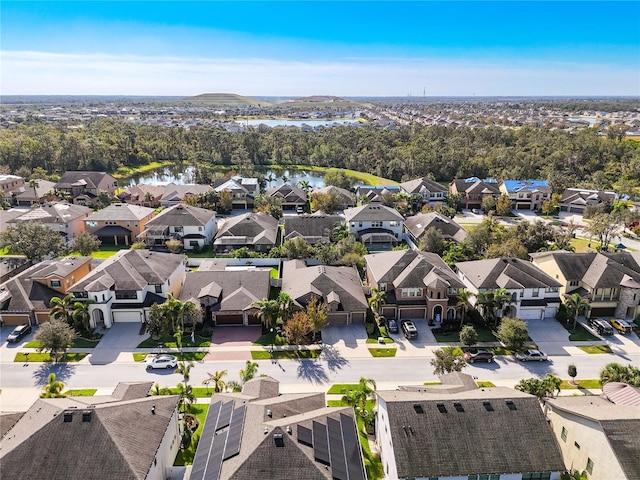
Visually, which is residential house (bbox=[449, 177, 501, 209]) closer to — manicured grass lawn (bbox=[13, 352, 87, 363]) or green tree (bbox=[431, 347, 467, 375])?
green tree (bbox=[431, 347, 467, 375])

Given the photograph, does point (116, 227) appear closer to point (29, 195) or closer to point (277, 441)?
point (29, 195)

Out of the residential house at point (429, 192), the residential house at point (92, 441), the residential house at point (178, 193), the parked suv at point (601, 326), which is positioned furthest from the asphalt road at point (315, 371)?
the residential house at point (429, 192)

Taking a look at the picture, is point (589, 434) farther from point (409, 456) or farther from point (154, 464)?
point (154, 464)

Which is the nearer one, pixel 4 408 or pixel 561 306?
pixel 4 408

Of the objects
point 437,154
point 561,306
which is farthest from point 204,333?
point 437,154

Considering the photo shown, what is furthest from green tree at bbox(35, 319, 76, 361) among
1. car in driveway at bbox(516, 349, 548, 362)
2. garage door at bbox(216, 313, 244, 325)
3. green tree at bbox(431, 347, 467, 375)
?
car in driveway at bbox(516, 349, 548, 362)
